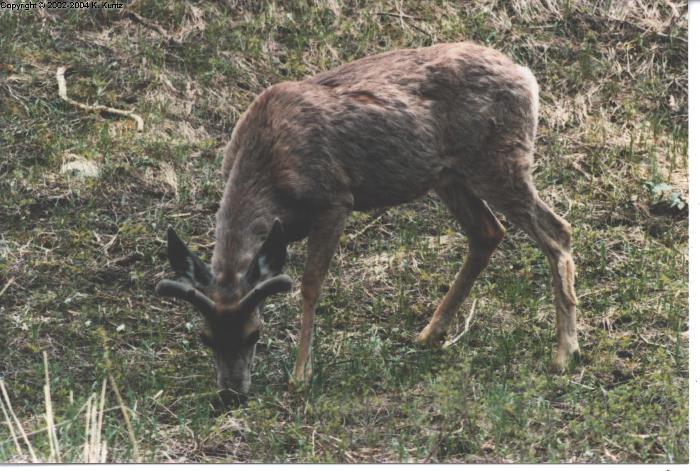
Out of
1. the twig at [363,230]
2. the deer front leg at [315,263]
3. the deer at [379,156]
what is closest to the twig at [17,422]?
the deer at [379,156]

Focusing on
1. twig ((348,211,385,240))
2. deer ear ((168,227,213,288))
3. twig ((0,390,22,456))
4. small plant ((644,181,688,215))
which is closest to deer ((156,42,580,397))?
deer ear ((168,227,213,288))

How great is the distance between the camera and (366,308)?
268 inches

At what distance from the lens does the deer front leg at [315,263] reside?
6.26m

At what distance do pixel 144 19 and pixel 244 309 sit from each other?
2.50 meters

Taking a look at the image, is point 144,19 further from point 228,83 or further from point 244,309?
point 244,309

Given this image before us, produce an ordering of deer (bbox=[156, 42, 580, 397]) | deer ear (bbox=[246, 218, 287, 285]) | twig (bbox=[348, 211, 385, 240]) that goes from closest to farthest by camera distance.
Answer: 1. deer ear (bbox=[246, 218, 287, 285])
2. deer (bbox=[156, 42, 580, 397])
3. twig (bbox=[348, 211, 385, 240])

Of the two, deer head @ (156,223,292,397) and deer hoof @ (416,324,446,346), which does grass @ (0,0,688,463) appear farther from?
deer head @ (156,223,292,397)

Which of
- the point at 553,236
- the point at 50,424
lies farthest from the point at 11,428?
the point at 553,236

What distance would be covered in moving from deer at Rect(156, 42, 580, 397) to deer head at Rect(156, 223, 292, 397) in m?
0.06

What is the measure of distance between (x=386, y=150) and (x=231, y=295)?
45.2 inches

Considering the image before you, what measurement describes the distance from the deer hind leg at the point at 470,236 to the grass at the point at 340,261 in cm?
14

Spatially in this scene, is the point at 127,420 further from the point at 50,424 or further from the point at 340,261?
the point at 340,261

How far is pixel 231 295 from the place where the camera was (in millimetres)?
5801

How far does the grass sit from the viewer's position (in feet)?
18.6
